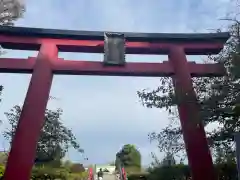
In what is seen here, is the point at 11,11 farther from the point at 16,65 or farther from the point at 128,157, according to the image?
the point at 128,157

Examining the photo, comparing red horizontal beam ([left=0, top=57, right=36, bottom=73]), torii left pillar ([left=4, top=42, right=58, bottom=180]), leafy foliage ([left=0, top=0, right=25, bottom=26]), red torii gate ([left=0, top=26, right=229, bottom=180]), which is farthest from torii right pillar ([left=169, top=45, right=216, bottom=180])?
leafy foliage ([left=0, top=0, right=25, bottom=26])

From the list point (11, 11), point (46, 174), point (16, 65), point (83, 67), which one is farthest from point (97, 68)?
point (46, 174)

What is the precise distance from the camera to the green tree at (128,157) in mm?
36516

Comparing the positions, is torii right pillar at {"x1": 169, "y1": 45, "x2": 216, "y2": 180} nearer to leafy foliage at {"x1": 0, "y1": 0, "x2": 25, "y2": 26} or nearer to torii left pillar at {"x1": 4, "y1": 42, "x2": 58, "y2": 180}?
torii left pillar at {"x1": 4, "y1": 42, "x2": 58, "y2": 180}

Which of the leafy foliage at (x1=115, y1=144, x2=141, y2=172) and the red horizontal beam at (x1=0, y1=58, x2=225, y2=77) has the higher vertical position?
the leafy foliage at (x1=115, y1=144, x2=141, y2=172)

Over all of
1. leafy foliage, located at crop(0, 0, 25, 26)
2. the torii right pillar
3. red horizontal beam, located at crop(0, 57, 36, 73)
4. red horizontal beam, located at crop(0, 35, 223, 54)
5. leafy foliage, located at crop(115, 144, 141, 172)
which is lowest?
the torii right pillar

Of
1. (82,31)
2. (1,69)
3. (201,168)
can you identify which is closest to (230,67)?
(201,168)

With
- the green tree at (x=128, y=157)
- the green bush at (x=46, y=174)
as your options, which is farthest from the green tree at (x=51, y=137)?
the green tree at (x=128, y=157)

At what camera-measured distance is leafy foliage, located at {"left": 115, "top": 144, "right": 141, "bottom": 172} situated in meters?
36.5

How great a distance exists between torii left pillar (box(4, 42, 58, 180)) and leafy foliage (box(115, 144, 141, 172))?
25999 mm

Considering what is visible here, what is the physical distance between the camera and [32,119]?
405 inches

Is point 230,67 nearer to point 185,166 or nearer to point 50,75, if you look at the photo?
point 50,75

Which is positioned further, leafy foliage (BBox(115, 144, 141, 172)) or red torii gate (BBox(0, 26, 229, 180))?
leafy foliage (BBox(115, 144, 141, 172))

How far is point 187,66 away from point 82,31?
12.2ft
